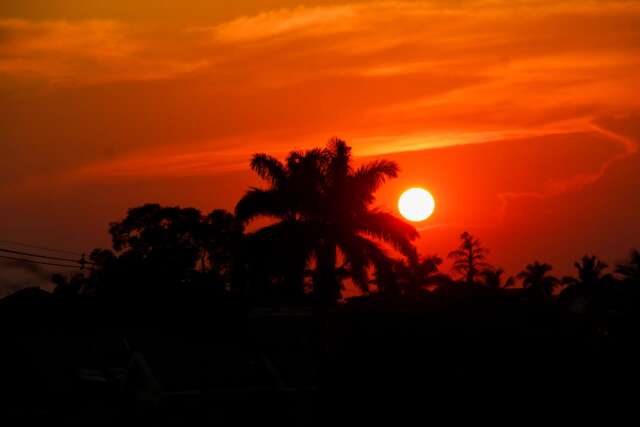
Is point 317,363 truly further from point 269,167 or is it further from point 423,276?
point 423,276

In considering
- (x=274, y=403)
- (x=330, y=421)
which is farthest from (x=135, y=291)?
(x=330, y=421)

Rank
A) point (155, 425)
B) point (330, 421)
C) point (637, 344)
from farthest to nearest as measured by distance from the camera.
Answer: point (155, 425) → point (637, 344) → point (330, 421)

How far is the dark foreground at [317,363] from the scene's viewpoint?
85.7ft

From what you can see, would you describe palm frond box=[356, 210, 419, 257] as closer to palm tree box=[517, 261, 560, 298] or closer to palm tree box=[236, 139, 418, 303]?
palm tree box=[236, 139, 418, 303]

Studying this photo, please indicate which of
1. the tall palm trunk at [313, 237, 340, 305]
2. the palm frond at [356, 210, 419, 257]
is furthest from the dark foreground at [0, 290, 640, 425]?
the palm frond at [356, 210, 419, 257]

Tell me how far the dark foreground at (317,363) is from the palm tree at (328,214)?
294 centimetres

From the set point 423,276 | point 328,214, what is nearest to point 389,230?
point 328,214

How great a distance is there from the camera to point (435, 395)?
2602 centimetres

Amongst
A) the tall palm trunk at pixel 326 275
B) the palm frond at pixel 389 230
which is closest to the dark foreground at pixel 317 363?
the tall palm trunk at pixel 326 275

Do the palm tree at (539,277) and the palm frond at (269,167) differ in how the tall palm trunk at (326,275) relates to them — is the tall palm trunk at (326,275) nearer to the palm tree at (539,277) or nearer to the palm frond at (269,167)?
the palm frond at (269,167)

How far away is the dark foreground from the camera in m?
26.1

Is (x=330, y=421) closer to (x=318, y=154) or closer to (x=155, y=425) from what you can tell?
(x=155, y=425)

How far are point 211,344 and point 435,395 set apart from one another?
793 inches

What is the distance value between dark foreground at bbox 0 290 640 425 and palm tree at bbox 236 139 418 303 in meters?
2.94
